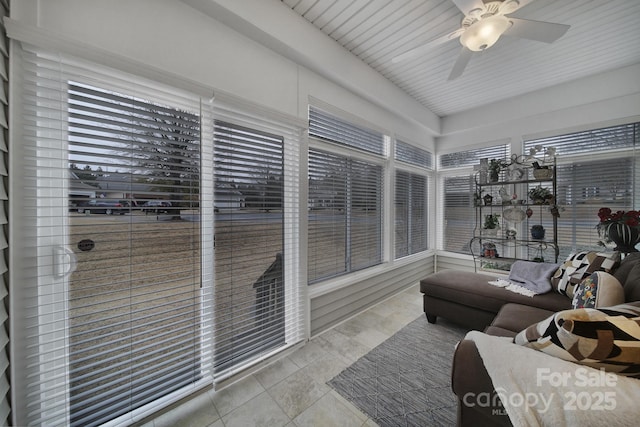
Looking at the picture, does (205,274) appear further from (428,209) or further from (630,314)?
(428,209)

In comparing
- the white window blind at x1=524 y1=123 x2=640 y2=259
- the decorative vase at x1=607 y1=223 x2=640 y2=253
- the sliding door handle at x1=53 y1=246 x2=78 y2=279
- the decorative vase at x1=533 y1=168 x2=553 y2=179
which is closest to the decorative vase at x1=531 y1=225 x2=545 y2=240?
the white window blind at x1=524 y1=123 x2=640 y2=259

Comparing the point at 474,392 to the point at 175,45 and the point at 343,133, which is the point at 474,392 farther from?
the point at 175,45

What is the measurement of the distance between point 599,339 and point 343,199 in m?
2.10

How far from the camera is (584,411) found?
2.47 ft

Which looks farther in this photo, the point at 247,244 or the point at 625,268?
the point at 247,244

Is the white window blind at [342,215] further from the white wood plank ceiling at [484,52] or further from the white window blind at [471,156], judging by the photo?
the white window blind at [471,156]

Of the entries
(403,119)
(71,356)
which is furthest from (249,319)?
(403,119)

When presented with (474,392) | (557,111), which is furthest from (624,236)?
(474,392)

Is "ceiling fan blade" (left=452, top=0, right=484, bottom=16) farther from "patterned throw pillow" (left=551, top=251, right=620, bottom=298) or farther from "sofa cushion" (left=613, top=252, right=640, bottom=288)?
"patterned throw pillow" (left=551, top=251, right=620, bottom=298)

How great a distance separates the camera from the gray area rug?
1474 mm

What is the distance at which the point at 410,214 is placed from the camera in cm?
389

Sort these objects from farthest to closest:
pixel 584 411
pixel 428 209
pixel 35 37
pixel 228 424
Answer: pixel 428 209
pixel 228 424
pixel 35 37
pixel 584 411

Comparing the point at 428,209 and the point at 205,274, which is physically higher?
the point at 428,209

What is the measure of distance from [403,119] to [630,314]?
128 inches
